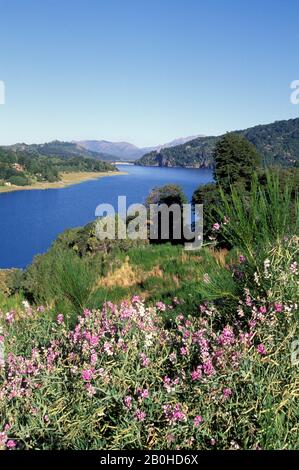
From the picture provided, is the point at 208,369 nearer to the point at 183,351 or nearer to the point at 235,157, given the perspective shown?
the point at 183,351

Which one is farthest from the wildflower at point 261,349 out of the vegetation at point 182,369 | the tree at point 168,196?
the tree at point 168,196

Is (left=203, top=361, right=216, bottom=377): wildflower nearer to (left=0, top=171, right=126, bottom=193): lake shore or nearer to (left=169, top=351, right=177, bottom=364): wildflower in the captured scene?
(left=169, top=351, right=177, bottom=364): wildflower

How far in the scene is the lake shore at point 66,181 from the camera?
118944 millimetres

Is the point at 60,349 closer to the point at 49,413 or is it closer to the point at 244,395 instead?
the point at 49,413

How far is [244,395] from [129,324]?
0.74 meters

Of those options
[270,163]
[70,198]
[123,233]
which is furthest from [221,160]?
[70,198]

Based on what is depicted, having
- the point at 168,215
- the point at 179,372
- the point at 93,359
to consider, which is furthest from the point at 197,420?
the point at 168,215

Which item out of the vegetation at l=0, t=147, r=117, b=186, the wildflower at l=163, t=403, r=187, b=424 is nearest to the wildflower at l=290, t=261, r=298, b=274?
the wildflower at l=163, t=403, r=187, b=424

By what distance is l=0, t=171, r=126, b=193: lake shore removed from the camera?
11894cm

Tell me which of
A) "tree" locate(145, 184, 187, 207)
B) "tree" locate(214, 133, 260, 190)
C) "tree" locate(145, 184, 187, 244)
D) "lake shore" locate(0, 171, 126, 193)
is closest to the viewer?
"tree" locate(145, 184, 187, 244)

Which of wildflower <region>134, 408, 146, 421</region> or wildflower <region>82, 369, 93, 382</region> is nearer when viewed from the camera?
wildflower <region>134, 408, 146, 421</region>

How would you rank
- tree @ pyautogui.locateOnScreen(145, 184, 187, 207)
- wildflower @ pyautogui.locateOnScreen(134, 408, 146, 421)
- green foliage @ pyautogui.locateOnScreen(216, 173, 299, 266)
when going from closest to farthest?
wildflower @ pyautogui.locateOnScreen(134, 408, 146, 421) → green foliage @ pyautogui.locateOnScreen(216, 173, 299, 266) → tree @ pyautogui.locateOnScreen(145, 184, 187, 207)

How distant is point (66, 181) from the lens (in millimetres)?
138000

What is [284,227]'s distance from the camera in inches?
108
